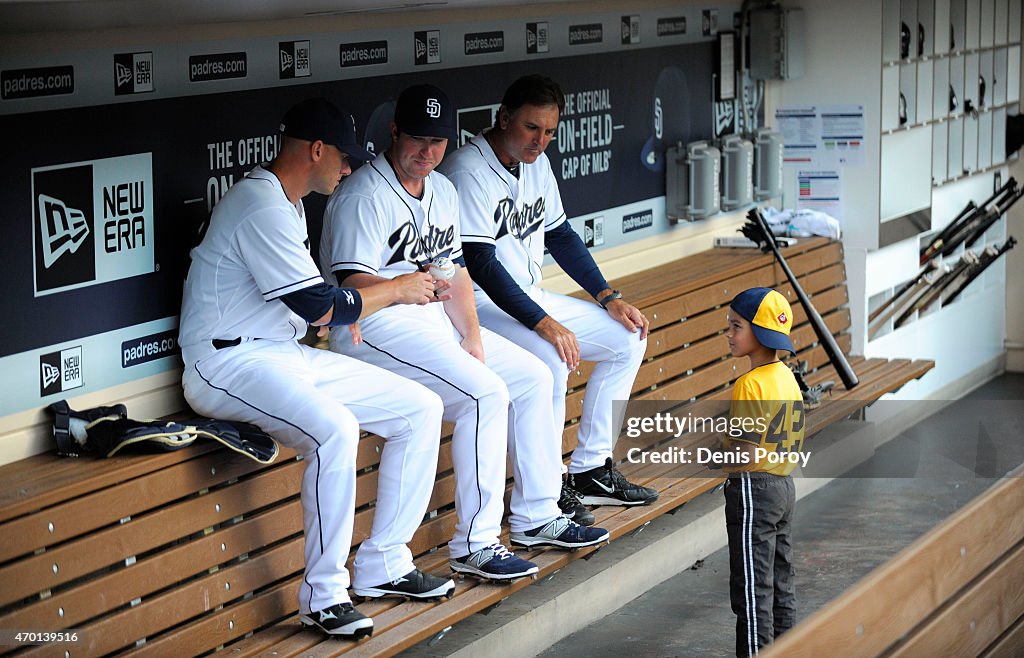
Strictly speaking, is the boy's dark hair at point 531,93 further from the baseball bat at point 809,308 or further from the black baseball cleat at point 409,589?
the baseball bat at point 809,308

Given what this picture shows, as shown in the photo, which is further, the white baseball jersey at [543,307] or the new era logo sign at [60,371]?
the white baseball jersey at [543,307]

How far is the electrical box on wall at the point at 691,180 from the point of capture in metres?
5.80

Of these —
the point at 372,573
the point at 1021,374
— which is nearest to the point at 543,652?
the point at 372,573

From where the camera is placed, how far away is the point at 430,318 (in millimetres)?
3928

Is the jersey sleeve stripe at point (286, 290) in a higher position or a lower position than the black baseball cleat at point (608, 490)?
higher

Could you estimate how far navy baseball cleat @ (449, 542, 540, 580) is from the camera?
147 inches

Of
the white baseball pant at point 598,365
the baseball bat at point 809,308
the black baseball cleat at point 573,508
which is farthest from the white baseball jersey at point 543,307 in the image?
the baseball bat at point 809,308

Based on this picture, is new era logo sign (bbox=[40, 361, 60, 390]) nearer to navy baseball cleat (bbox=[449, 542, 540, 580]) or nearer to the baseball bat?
navy baseball cleat (bbox=[449, 542, 540, 580])

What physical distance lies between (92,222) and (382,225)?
29.5 inches

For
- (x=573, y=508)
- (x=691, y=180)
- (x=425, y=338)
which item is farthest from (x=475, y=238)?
(x=691, y=180)

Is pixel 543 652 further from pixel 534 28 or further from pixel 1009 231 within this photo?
pixel 1009 231

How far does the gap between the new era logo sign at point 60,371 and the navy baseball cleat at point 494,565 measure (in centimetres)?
108

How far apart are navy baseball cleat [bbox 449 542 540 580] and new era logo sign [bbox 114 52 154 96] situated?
1434mm

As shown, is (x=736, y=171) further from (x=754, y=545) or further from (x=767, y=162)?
(x=754, y=545)
